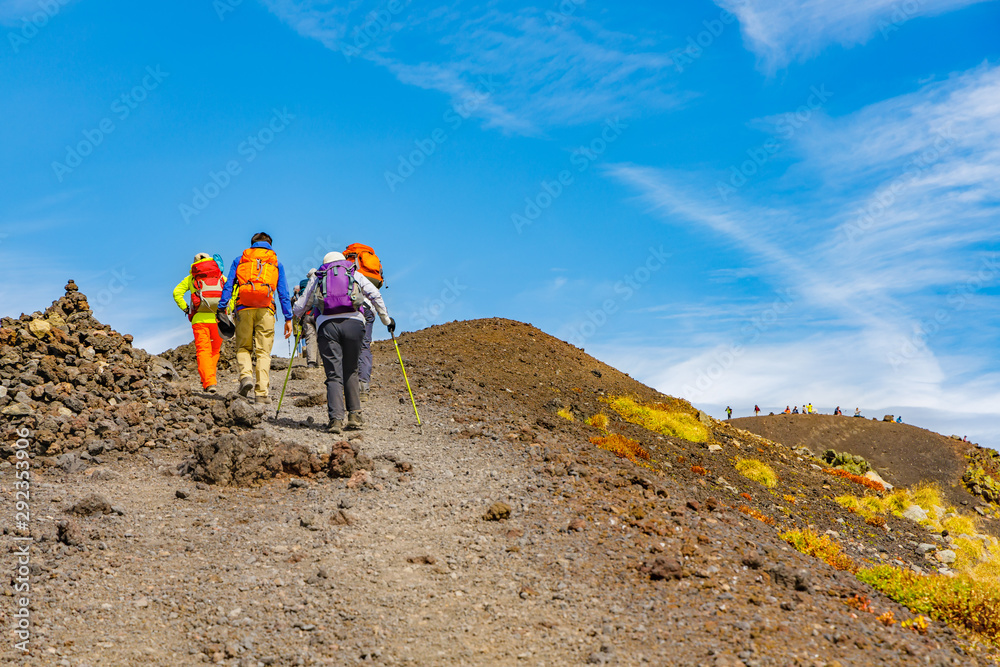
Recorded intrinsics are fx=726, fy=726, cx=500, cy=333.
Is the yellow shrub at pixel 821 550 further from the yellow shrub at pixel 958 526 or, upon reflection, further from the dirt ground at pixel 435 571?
the yellow shrub at pixel 958 526

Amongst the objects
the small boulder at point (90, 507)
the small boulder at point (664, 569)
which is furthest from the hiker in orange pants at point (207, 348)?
the small boulder at point (664, 569)

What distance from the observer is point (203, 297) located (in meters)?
14.3

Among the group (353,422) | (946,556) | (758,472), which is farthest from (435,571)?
(946,556)

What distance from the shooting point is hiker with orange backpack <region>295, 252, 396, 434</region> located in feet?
38.8

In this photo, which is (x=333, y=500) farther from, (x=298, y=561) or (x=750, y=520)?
(x=750, y=520)

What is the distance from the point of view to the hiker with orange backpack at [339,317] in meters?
11.8

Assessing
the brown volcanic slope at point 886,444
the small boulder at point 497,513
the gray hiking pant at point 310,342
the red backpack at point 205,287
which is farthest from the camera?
the brown volcanic slope at point 886,444

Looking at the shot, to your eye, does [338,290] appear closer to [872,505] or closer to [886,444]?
[872,505]

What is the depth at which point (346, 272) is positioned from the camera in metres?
11.9

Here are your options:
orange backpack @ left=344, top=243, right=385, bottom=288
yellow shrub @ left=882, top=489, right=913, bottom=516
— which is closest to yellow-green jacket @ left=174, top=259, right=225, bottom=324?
orange backpack @ left=344, top=243, right=385, bottom=288

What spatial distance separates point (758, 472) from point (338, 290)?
393 inches

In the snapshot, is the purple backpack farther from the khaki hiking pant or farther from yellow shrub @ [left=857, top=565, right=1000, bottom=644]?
yellow shrub @ [left=857, top=565, right=1000, bottom=644]

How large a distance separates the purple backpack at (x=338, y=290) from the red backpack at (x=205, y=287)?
3.40 meters

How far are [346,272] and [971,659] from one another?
959 cm
